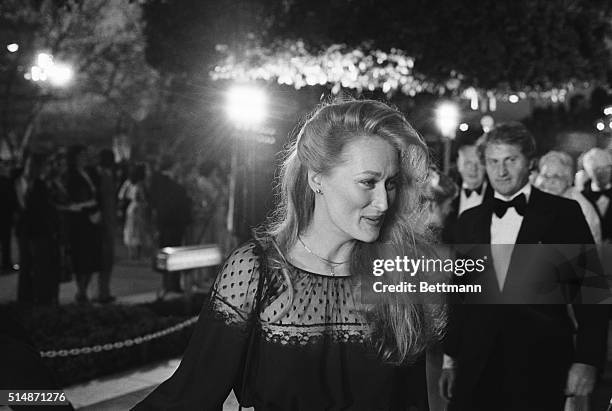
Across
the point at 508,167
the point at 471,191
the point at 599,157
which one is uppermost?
the point at 599,157

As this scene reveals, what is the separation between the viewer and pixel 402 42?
9.02 metres

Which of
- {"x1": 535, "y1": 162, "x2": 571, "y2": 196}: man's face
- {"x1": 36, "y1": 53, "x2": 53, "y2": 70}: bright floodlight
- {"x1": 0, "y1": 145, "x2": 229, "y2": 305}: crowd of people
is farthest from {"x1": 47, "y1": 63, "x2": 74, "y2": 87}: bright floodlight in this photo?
{"x1": 535, "y1": 162, "x2": 571, "y2": 196}: man's face

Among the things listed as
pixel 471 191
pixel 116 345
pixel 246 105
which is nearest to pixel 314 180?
pixel 116 345

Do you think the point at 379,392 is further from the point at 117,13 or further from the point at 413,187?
the point at 117,13

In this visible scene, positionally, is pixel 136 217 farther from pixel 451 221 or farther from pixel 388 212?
pixel 388 212

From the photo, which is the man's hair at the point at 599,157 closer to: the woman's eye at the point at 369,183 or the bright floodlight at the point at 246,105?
the bright floodlight at the point at 246,105

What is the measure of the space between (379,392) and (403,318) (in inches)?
9.2

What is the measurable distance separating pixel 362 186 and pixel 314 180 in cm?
17

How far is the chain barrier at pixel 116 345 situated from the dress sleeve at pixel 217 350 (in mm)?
3575

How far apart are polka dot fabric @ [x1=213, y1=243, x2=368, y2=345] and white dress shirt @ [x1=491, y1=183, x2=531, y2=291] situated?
68.6 inches

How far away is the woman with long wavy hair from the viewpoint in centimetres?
208

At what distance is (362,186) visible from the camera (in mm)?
2137

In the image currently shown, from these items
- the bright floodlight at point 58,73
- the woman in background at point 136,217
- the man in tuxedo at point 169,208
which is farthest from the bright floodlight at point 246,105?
the woman in background at point 136,217

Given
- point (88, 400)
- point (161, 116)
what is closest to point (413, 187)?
point (88, 400)
